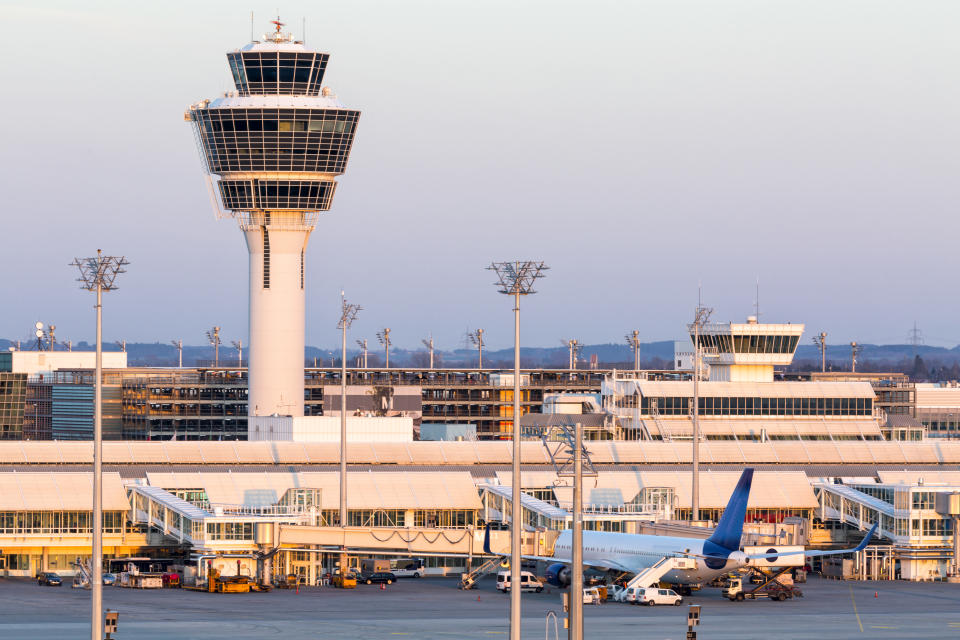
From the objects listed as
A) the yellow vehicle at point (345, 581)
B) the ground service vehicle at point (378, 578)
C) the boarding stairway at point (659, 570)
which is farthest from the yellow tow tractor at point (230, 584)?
the boarding stairway at point (659, 570)

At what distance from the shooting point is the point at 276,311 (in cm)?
16538

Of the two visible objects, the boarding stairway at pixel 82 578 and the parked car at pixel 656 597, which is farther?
the boarding stairway at pixel 82 578

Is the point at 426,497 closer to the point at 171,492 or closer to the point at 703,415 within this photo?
the point at 171,492

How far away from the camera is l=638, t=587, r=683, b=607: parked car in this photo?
295ft

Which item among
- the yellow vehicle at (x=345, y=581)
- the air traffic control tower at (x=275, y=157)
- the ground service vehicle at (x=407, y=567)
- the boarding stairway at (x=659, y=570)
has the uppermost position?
the air traffic control tower at (x=275, y=157)

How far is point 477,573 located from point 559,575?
18.9 feet

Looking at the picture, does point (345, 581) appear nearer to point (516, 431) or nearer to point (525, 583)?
point (525, 583)

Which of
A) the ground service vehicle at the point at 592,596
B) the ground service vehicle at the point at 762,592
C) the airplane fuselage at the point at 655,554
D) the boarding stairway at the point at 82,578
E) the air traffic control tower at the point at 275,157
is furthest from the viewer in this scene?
the air traffic control tower at the point at 275,157

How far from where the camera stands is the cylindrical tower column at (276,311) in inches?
6427

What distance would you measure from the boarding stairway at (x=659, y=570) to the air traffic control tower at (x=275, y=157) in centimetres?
7949

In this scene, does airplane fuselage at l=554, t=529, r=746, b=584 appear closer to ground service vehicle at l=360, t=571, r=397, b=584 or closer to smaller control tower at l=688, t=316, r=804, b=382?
ground service vehicle at l=360, t=571, r=397, b=584

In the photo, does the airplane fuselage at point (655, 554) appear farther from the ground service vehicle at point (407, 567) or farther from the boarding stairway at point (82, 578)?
the boarding stairway at point (82, 578)

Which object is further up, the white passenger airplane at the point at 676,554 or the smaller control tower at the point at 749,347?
the smaller control tower at the point at 749,347

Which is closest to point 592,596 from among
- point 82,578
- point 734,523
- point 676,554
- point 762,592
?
point 676,554
